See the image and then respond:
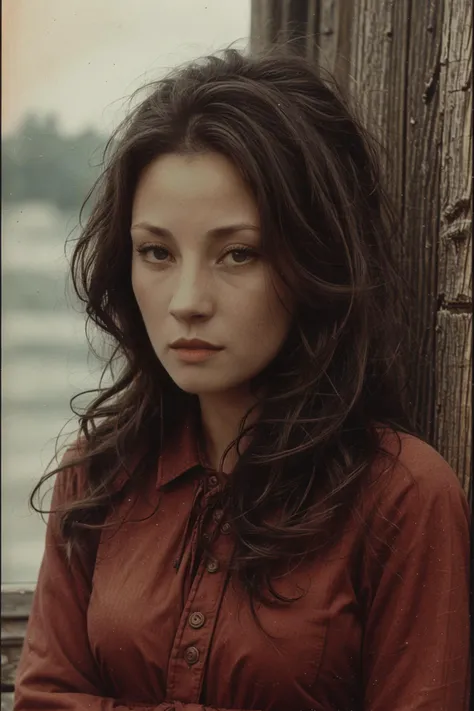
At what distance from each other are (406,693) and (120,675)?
1.58 ft

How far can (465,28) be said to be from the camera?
1819mm

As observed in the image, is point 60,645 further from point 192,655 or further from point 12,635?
point 12,635

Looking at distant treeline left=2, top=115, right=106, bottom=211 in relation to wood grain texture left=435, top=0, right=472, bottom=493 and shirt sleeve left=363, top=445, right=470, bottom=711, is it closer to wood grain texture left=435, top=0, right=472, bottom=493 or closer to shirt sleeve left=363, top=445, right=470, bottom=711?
wood grain texture left=435, top=0, right=472, bottom=493

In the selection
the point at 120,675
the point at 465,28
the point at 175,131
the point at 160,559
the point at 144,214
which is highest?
the point at 465,28

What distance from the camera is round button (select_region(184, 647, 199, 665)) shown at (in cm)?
174

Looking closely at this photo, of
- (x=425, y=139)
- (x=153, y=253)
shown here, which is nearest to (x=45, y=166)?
(x=153, y=253)

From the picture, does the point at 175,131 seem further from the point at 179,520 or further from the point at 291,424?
the point at 179,520

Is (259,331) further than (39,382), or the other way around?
(39,382)

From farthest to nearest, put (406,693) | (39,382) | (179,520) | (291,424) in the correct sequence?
1. (39,382)
2. (179,520)
3. (291,424)
4. (406,693)

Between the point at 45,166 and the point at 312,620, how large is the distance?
4.16 ft

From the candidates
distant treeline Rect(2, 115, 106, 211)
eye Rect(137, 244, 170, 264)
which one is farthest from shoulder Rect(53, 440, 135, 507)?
distant treeline Rect(2, 115, 106, 211)

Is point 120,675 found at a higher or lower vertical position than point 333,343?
lower

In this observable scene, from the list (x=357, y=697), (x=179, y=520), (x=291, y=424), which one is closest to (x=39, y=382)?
(x=179, y=520)

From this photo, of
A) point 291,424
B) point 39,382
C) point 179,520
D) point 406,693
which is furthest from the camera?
point 39,382
